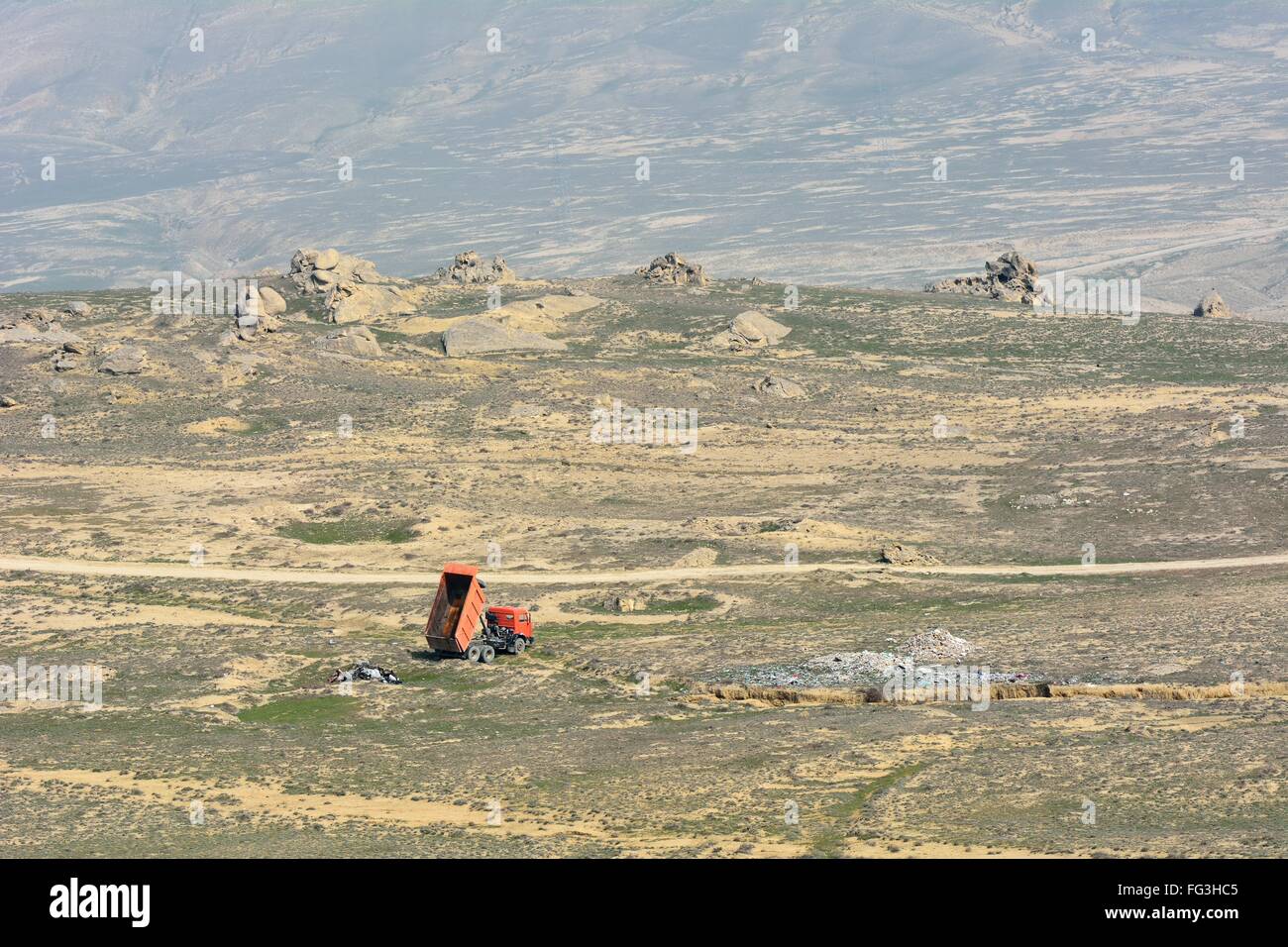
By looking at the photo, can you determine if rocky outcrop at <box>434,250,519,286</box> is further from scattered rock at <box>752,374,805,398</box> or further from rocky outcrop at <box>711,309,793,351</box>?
scattered rock at <box>752,374,805,398</box>

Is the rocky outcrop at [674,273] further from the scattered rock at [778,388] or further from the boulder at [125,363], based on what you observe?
the boulder at [125,363]

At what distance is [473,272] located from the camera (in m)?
114

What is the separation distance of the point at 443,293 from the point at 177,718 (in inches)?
2761

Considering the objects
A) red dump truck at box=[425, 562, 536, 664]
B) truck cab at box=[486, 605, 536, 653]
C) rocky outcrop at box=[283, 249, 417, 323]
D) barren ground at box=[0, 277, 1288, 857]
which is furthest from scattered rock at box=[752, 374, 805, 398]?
red dump truck at box=[425, 562, 536, 664]

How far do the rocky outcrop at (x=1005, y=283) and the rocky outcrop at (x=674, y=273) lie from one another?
1798cm

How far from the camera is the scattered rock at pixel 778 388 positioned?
8681 centimetres

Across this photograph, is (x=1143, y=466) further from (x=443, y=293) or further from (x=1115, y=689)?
(x=443, y=293)

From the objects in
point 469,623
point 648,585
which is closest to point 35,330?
point 648,585

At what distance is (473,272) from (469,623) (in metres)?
71.8

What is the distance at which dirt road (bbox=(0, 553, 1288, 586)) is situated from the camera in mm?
53844

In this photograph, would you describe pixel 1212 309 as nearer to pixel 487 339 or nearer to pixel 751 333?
pixel 751 333

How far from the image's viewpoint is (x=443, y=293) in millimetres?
107500

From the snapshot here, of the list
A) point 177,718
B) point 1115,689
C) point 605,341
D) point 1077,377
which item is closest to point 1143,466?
point 1077,377

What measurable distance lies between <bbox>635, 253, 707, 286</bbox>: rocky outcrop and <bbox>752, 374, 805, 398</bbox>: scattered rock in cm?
2869
